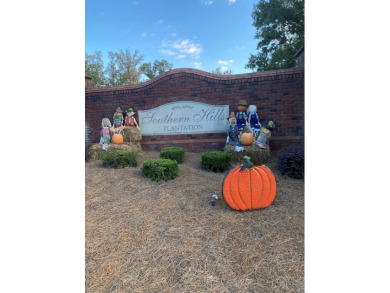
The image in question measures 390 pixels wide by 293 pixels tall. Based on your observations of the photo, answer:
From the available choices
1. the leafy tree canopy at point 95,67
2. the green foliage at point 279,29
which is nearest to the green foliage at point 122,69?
the leafy tree canopy at point 95,67

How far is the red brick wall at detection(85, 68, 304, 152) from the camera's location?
5.76 metres

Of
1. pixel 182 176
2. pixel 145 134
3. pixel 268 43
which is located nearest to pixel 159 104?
pixel 145 134

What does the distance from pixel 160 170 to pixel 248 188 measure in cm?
173

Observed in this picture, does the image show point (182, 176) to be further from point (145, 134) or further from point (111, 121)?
point (111, 121)

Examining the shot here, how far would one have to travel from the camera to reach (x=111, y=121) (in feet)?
23.8

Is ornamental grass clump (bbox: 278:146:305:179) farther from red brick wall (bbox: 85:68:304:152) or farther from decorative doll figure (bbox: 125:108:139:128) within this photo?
decorative doll figure (bbox: 125:108:139:128)

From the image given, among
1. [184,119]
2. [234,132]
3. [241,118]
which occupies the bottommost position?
[234,132]

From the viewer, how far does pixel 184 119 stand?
6500mm

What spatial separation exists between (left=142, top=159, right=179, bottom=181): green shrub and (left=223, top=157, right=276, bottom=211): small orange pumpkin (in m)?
1.50

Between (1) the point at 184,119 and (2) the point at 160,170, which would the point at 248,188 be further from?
(1) the point at 184,119

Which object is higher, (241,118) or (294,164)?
(241,118)

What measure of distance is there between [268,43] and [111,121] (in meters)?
9.85

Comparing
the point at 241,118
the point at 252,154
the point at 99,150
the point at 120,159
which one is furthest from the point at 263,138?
the point at 99,150

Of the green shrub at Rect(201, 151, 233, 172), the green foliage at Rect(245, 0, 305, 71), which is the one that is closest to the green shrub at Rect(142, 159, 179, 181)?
the green shrub at Rect(201, 151, 233, 172)
